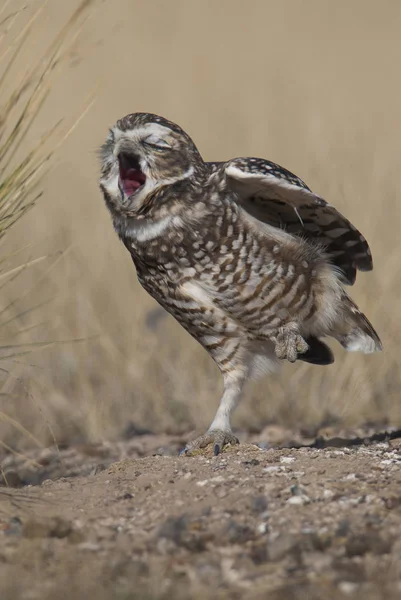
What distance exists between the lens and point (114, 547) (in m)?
3.64

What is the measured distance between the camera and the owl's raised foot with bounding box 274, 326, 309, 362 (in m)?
5.54

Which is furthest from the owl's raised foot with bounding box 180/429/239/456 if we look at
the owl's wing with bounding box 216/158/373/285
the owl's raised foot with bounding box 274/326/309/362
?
the owl's wing with bounding box 216/158/373/285

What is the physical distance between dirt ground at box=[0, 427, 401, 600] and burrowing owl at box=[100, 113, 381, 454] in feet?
2.54

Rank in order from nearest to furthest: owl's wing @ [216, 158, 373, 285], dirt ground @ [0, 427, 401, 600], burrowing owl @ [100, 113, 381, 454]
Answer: dirt ground @ [0, 427, 401, 600] < owl's wing @ [216, 158, 373, 285] < burrowing owl @ [100, 113, 381, 454]

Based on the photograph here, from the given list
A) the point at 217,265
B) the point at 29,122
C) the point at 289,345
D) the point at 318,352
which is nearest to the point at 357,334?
the point at 318,352

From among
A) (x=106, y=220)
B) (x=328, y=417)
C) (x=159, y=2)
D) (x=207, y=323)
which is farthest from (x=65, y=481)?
(x=159, y=2)

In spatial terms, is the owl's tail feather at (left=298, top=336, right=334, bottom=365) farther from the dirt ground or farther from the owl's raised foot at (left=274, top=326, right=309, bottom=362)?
the dirt ground

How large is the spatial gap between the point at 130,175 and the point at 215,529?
90.7 inches

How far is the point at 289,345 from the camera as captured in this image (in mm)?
5539

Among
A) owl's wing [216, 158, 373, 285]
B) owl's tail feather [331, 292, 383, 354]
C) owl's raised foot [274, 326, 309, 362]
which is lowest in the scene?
owl's raised foot [274, 326, 309, 362]

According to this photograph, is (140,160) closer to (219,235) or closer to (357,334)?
(219,235)

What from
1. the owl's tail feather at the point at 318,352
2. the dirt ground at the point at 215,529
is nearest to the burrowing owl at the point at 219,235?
the owl's tail feather at the point at 318,352

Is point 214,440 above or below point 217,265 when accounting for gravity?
below

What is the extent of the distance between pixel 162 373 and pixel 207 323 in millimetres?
2110
